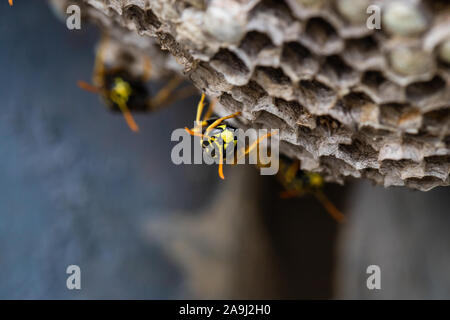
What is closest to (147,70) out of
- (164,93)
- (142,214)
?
(164,93)

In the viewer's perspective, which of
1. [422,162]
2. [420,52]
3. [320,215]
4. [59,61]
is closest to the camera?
[420,52]

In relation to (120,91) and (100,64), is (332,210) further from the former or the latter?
(100,64)

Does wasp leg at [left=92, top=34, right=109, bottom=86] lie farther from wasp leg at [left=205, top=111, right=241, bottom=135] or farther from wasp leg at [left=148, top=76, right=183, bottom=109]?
wasp leg at [left=205, top=111, right=241, bottom=135]

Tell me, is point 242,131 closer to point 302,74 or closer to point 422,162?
point 302,74

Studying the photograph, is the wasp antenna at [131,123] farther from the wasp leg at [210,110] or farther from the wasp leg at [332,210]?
the wasp leg at [332,210]

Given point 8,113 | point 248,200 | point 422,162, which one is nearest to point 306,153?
point 422,162

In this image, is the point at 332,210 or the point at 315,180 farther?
the point at 332,210

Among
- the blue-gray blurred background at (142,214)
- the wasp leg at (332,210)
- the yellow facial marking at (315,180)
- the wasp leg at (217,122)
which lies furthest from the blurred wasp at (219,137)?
the wasp leg at (332,210)
